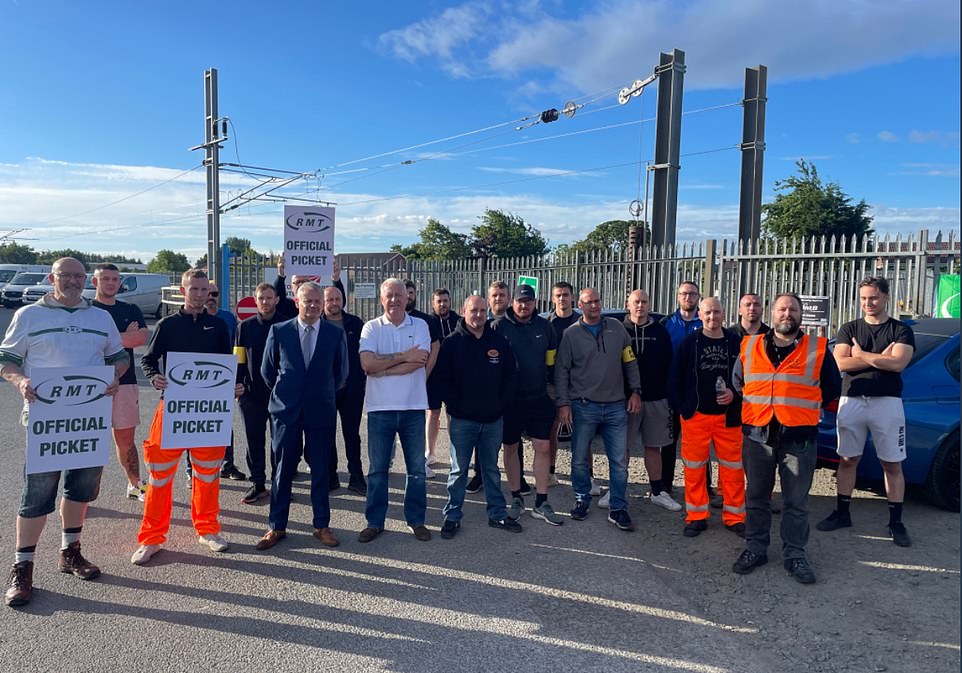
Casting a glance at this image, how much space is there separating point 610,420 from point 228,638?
3.35 meters

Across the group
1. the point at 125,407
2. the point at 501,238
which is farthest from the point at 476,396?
the point at 501,238

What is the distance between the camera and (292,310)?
21.7 feet

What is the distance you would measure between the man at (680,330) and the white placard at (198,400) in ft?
12.6

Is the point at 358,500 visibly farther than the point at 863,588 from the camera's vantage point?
Yes

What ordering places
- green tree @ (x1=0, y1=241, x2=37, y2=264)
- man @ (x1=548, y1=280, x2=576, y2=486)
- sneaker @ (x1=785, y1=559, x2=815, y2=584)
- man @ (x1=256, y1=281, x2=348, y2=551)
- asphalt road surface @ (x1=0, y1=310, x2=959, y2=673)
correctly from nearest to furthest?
asphalt road surface @ (x1=0, y1=310, x2=959, y2=673), sneaker @ (x1=785, y1=559, x2=815, y2=584), man @ (x1=256, y1=281, x2=348, y2=551), man @ (x1=548, y1=280, x2=576, y2=486), green tree @ (x1=0, y1=241, x2=37, y2=264)

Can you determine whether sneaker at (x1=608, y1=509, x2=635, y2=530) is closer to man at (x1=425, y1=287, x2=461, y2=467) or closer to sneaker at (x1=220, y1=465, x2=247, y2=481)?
man at (x1=425, y1=287, x2=461, y2=467)

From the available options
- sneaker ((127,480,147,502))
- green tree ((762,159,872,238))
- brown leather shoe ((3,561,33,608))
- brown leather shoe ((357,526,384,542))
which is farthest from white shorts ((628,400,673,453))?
green tree ((762,159,872,238))

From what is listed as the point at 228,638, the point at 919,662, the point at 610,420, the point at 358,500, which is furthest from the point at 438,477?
the point at 919,662

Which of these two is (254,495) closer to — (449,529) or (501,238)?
(449,529)

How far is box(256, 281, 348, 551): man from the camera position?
5016 millimetres

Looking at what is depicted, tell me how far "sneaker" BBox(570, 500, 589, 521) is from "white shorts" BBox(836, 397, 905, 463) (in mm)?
2124

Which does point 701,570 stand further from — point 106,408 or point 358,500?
point 106,408

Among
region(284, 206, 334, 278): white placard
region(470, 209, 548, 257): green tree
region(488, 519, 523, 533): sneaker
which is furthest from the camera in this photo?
region(470, 209, 548, 257): green tree

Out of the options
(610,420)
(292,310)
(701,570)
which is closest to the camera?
(701,570)
